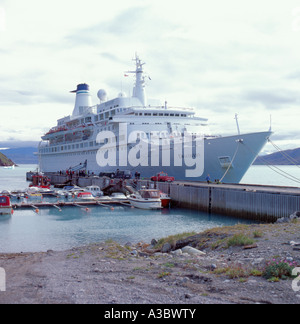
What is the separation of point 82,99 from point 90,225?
51.3 meters

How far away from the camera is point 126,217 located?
2902 cm

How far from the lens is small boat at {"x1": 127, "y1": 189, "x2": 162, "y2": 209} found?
3291cm

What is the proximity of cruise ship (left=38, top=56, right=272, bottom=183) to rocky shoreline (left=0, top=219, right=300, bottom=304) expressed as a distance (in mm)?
18701

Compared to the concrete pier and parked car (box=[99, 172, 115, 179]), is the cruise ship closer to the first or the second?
parked car (box=[99, 172, 115, 179])

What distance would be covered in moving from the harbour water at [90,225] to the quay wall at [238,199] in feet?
2.79

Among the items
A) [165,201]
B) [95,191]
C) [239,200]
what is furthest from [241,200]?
[95,191]

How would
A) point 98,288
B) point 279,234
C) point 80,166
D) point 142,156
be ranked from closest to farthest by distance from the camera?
point 98,288 < point 279,234 < point 142,156 < point 80,166

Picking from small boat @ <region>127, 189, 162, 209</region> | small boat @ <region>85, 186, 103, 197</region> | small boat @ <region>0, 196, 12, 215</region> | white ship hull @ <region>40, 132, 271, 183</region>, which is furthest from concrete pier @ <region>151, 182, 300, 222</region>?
small boat @ <region>0, 196, 12, 215</region>

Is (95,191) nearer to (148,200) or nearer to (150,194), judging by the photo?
(150,194)
